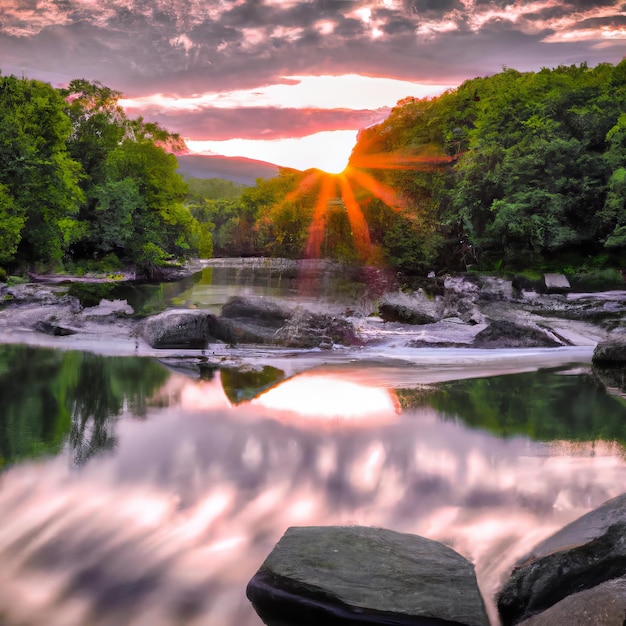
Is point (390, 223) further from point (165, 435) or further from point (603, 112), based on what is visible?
point (165, 435)

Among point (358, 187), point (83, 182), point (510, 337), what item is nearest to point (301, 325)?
point (510, 337)

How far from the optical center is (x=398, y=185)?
122ft

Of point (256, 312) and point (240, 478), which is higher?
point (256, 312)

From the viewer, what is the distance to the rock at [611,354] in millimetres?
12070

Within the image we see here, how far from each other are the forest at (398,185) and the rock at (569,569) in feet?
74.4

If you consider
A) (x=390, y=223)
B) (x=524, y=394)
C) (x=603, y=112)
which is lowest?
(x=524, y=394)

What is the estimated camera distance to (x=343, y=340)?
14.1 metres

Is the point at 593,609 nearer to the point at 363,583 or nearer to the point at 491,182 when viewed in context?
the point at 363,583

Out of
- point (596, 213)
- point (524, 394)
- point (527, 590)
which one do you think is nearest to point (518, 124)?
point (596, 213)

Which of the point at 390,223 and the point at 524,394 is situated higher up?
the point at 390,223

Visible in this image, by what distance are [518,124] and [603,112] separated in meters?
4.98

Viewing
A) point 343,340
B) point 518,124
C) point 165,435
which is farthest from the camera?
point 518,124

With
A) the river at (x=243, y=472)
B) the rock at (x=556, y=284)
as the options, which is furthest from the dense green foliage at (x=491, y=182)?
the river at (x=243, y=472)

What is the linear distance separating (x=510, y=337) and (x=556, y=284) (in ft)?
44.5
